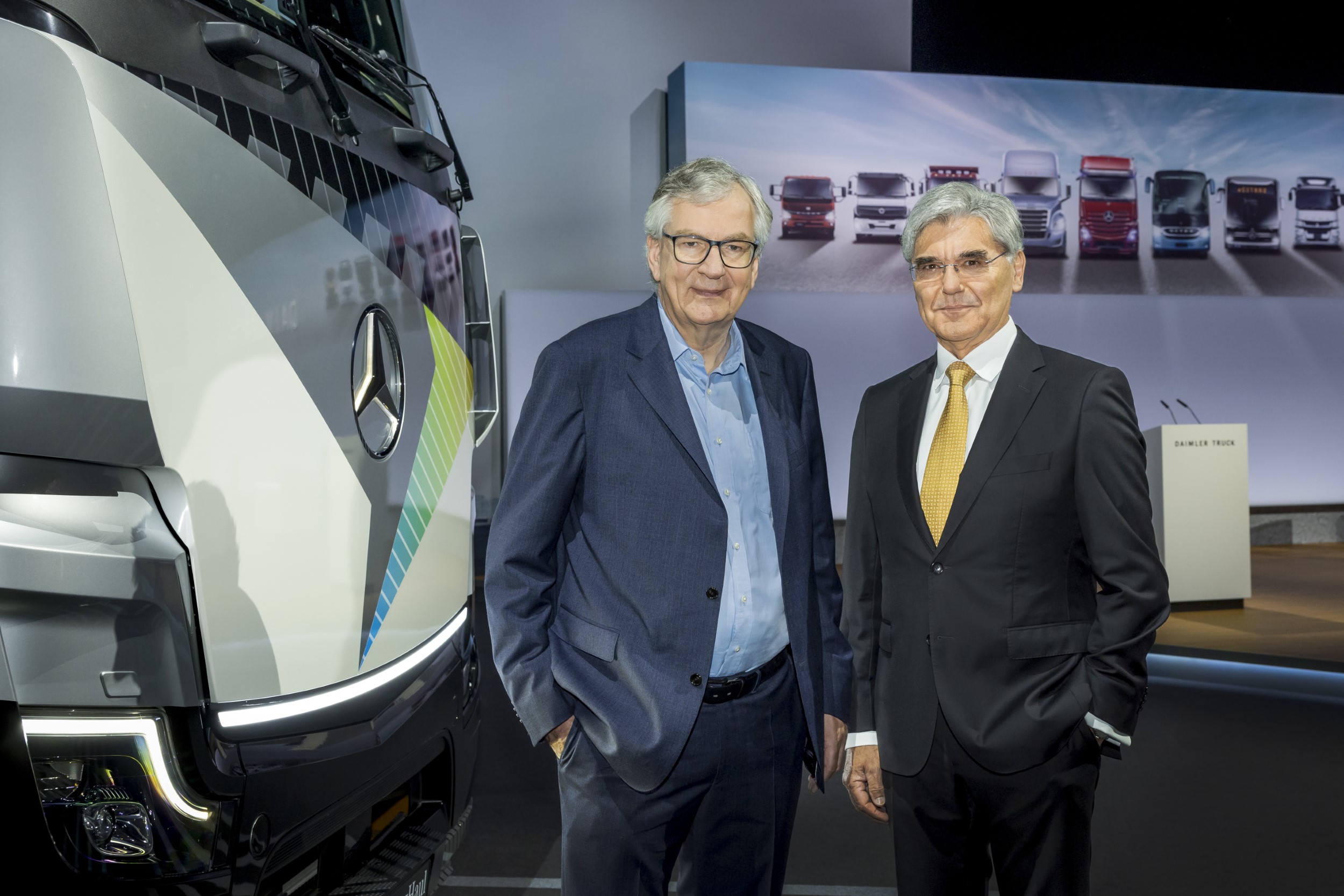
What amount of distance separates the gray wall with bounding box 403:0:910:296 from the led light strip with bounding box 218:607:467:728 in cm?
627

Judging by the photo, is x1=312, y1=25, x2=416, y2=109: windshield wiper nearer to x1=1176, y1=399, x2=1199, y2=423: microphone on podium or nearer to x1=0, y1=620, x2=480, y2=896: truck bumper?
x1=0, y1=620, x2=480, y2=896: truck bumper

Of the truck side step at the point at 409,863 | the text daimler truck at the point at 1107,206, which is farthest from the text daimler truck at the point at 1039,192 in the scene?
the truck side step at the point at 409,863

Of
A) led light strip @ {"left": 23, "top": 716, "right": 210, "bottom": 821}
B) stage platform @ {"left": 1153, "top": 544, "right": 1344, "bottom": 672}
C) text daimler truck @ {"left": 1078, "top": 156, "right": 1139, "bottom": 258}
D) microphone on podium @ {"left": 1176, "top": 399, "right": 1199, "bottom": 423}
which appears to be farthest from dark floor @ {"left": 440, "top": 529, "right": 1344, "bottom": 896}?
text daimler truck @ {"left": 1078, "top": 156, "right": 1139, "bottom": 258}

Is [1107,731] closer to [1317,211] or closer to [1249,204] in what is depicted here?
[1249,204]

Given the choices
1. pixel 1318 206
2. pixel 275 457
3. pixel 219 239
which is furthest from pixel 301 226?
pixel 1318 206

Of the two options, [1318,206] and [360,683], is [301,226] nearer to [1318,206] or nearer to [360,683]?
[360,683]

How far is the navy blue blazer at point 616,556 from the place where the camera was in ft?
4.72

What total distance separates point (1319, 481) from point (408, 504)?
9.20 m

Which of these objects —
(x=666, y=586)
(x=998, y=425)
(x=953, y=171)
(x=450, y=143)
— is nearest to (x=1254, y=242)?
(x=953, y=171)

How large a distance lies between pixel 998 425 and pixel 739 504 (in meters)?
0.42

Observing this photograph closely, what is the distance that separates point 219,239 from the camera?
4.49 ft

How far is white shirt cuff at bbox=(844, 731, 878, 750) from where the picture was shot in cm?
162

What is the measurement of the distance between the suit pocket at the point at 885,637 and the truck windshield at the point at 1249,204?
28.2 ft

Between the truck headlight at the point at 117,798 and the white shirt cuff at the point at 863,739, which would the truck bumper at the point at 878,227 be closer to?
the white shirt cuff at the point at 863,739
